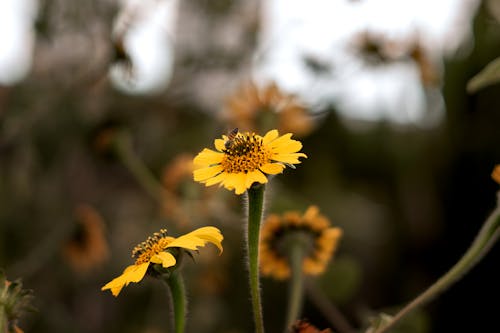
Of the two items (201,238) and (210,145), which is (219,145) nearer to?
(201,238)

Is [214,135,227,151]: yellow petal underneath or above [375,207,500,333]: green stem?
above

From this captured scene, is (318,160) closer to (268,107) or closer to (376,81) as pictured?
(376,81)

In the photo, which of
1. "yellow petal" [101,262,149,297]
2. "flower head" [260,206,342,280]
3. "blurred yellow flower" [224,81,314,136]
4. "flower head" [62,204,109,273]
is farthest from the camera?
"flower head" [62,204,109,273]

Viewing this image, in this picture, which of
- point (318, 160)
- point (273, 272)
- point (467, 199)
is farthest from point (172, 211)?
point (467, 199)

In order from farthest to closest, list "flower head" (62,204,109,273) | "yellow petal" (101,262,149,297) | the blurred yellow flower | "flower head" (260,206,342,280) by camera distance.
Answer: "flower head" (62,204,109,273), the blurred yellow flower, "flower head" (260,206,342,280), "yellow petal" (101,262,149,297)

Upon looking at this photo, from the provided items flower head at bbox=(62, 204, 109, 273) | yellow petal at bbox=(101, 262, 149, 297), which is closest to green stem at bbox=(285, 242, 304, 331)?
yellow petal at bbox=(101, 262, 149, 297)

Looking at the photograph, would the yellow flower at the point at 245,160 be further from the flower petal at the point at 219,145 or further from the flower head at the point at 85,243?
the flower head at the point at 85,243

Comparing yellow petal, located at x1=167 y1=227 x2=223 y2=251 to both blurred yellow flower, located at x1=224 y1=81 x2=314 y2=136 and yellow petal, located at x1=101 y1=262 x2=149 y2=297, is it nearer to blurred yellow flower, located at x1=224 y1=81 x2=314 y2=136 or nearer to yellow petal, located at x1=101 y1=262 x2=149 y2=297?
yellow petal, located at x1=101 y1=262 x2=149 y2=297
